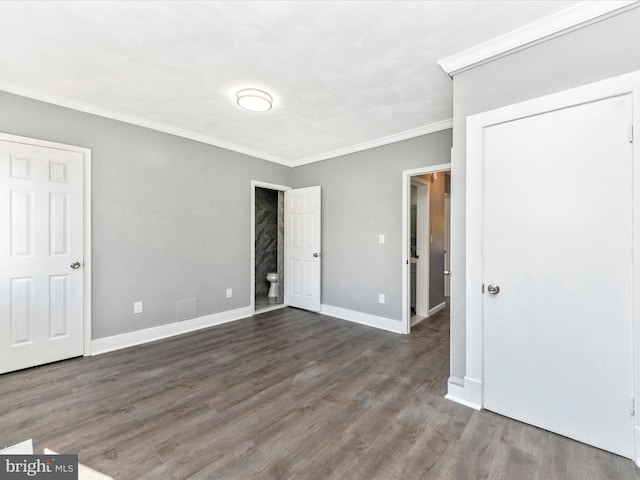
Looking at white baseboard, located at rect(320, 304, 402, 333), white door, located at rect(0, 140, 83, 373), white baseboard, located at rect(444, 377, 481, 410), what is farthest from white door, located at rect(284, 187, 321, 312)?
white door, located at rect(0, 140, 83, 373)

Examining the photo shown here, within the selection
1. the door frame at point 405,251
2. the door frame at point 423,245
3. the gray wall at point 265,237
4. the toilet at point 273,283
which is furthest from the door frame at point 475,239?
the gray wall at point 265,237

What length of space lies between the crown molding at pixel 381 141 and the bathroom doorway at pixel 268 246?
111 centimetres

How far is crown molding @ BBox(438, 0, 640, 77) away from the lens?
1611 millimetres

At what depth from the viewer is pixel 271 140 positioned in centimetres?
389

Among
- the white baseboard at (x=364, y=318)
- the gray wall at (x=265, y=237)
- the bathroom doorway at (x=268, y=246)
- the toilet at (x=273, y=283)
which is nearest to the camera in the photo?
the white baseboard at (x=364, y=318)

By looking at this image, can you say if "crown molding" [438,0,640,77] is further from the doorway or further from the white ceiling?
the doorway

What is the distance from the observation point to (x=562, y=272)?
5.84ft

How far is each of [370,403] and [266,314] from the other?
2.70m

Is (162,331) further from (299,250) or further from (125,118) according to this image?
(125,118)

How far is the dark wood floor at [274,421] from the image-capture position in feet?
5.06

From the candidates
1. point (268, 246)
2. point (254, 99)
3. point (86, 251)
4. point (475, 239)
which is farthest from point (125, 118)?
point (475, 239)

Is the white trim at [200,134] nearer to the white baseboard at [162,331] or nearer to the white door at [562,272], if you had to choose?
the white door at [562,272]

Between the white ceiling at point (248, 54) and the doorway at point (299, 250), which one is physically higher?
the white ceiling at point (248, 54)

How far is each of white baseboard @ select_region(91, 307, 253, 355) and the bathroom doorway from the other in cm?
125
